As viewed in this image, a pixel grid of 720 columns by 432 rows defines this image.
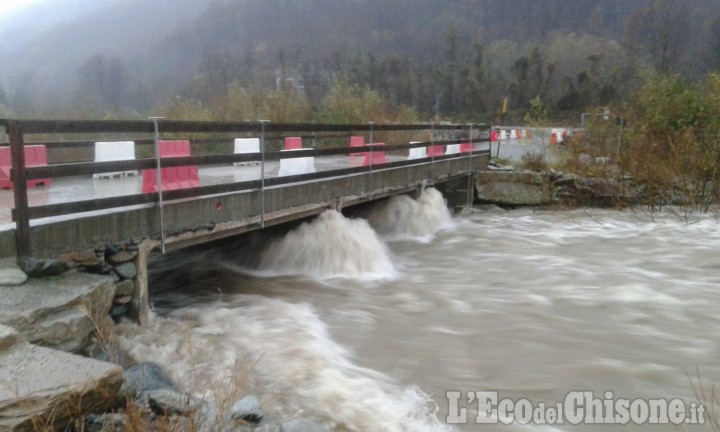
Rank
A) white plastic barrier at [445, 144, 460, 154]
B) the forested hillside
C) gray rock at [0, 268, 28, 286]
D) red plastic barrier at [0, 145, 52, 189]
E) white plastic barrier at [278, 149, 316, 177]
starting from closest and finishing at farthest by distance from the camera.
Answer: gray rock at [0, 268, 28, 286] < red plastic barrier at [0, 145, 52, 189] < white plastic barrier at [278, 149, 316, 177] < white plastic barrier at [445, 144, 460, 154] < the forested hillside

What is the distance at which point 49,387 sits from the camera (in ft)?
11.9

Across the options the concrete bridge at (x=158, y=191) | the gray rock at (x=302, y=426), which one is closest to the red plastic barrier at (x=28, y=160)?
the concrete bridge at (x=158, y=191)

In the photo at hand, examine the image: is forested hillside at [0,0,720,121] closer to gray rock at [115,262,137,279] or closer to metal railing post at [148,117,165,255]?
metal railing post at [148,117,165,255]

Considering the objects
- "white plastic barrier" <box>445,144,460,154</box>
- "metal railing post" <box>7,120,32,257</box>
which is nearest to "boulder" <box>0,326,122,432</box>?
"metal railing post" <box>7,120,32,257</box>

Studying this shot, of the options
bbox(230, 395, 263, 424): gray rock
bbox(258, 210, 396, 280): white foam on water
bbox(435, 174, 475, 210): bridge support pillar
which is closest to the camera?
bbox(230, 395, 263, 424): gray rock

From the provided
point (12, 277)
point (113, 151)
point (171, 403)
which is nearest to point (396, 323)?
point (171, 403)

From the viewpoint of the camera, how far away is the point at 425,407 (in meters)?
5.12

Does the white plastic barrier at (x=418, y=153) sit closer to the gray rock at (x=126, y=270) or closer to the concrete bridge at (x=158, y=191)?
the concrete bridge at (x=158, y=191)

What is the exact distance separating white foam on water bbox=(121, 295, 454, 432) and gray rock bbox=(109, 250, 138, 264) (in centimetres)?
67

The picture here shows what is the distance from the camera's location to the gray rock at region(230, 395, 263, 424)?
4301 mm

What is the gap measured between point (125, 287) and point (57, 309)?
4.72 ft

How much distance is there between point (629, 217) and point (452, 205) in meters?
4.40

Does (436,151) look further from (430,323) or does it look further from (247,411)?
(247,411)

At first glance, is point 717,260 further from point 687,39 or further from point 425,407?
point 687,39
